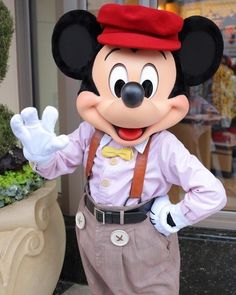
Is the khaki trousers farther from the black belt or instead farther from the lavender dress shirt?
the lavender dress shirt

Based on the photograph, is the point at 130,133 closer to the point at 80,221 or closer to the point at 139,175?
the point at 139,175

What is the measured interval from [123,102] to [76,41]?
41cm

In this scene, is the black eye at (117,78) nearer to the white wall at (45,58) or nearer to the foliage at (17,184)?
the foliage at (17,184)

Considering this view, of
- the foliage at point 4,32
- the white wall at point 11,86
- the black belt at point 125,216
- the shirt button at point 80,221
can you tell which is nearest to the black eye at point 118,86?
the black belt at point 125,216

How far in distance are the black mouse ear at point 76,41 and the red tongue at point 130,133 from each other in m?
0.31

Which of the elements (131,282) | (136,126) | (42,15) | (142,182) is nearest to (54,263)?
(131,282)

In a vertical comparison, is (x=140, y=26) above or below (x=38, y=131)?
above

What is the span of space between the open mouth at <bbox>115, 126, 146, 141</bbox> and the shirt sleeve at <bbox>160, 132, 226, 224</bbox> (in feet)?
0.38

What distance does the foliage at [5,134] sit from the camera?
8.23 ft

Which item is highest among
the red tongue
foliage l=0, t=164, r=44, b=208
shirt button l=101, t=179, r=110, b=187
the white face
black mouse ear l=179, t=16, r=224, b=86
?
black mouse ear l=179, t=16, r=224, b=86

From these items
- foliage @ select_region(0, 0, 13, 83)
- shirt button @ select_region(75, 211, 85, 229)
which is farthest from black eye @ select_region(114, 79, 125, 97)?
foliage @ select_region(0, 0, 13, 83)

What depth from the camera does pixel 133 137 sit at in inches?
78.4

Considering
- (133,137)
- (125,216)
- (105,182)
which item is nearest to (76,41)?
(133,137)

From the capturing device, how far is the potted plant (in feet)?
7.46
